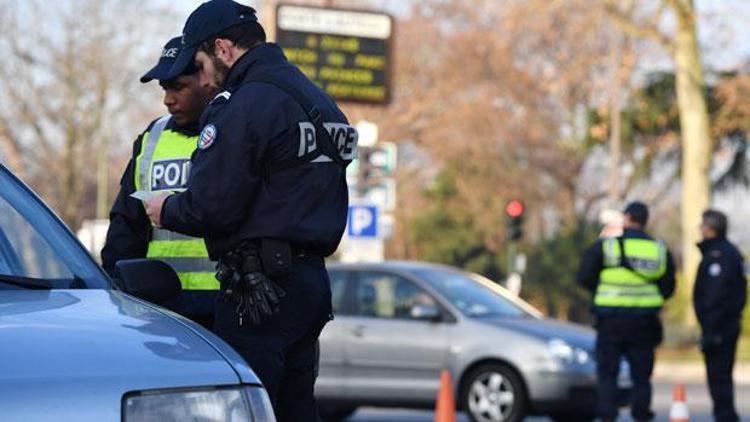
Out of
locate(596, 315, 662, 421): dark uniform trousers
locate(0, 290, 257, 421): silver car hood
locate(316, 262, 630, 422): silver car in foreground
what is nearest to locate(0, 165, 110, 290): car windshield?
locate(0, 290, 257, 421): silver car hood

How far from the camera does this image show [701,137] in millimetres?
33719

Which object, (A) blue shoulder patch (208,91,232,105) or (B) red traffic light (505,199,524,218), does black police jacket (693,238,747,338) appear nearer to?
(A) blue shoulder patch (208,91,232,105)

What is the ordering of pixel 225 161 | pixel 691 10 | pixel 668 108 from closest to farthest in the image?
1. pixel 225 161
2. pixel 691 10
3. pixel 668 108

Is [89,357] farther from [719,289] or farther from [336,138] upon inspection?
[719,289]

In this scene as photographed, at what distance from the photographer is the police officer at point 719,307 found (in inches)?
515

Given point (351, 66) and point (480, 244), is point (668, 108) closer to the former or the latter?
point (480, 244)

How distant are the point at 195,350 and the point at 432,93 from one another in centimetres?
4677

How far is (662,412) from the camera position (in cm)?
1739

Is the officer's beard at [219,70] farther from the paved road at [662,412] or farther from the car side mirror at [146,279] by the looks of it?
the paved road at [662,412]

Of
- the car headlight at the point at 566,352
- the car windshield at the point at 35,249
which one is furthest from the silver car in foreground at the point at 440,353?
the car windshield at the point at 35,249

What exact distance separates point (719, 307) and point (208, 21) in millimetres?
8285

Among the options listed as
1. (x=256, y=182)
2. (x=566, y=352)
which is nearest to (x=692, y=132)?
(x=566, y=352)

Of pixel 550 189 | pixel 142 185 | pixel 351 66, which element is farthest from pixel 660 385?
pixel 550 189

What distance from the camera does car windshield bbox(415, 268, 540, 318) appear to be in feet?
50.7
